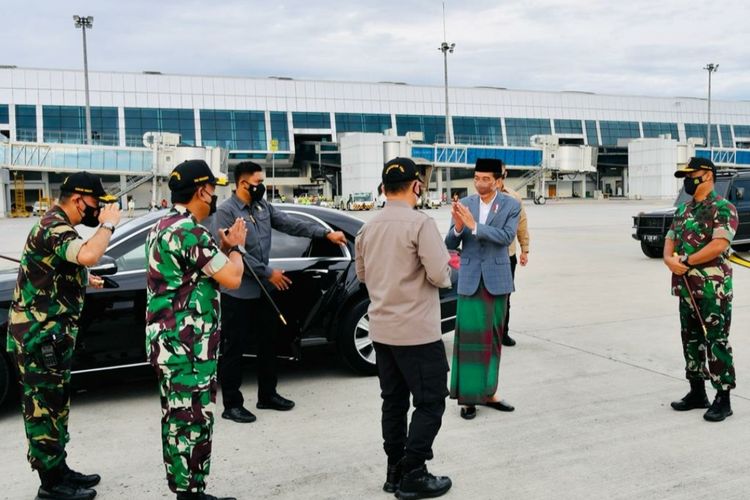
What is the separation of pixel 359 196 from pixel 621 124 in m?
51.6

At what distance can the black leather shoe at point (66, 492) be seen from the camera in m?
3.80

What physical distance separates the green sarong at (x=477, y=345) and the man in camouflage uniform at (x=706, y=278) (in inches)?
50.7

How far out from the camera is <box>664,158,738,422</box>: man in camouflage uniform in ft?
16.0

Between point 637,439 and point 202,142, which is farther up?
point 202,142

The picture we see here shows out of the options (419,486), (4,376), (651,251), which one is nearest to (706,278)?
(419,486)

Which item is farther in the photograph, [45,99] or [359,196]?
[45,99]

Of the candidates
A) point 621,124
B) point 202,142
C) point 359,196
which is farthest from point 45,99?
point 621,124

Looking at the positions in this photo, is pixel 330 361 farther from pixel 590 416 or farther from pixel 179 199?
pixel 179 199

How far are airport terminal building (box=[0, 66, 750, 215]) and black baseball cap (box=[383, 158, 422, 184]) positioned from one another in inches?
2297

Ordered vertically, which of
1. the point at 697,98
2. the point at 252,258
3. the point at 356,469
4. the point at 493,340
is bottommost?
the point at 356,469

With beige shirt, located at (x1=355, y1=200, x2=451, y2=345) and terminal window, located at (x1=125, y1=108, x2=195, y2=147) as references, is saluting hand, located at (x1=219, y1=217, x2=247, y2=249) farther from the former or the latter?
terminal window, located at (x1=125, y1=108, x2=195, y2=147)

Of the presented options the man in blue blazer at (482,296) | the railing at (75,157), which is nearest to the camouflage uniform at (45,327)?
the man in blue blazer at (482,296)

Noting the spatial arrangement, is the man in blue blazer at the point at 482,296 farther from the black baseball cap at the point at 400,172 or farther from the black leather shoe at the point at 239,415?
the black leather shoe at the point at 239,415

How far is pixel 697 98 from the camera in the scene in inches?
3878
